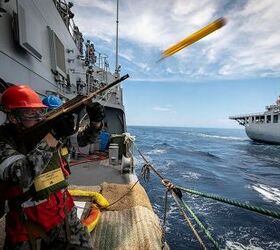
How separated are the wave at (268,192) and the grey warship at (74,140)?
931 cm

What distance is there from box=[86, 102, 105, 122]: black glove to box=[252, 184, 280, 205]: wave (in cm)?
1393

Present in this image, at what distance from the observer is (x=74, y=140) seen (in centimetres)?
859

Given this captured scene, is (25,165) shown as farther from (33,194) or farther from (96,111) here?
(96,111)

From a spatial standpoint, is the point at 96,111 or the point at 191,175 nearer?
the point at 96,111

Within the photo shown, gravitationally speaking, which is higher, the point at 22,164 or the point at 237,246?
the point at 22,164

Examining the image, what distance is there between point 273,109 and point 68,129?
62367mm

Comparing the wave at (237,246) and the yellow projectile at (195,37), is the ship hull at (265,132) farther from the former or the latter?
the yellow projectile at (195,37)

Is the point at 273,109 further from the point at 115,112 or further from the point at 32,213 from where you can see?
the point at 32,213

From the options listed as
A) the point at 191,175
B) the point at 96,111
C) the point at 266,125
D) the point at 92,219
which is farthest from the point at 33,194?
the point at 266,125

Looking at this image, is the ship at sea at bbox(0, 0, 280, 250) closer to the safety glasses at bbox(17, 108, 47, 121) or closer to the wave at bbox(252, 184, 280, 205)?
the safety glasses at bbox(17, 108, 47, 121)

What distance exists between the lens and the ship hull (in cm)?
5621

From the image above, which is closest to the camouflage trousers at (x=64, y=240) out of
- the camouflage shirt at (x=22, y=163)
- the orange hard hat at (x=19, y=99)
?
the camouflage shirt at (x=22, y=163)

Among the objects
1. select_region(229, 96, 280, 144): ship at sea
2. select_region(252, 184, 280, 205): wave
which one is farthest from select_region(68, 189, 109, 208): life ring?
select_region(229, 96, 280, 144): ship at sea

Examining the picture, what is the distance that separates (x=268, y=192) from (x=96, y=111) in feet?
54.1
